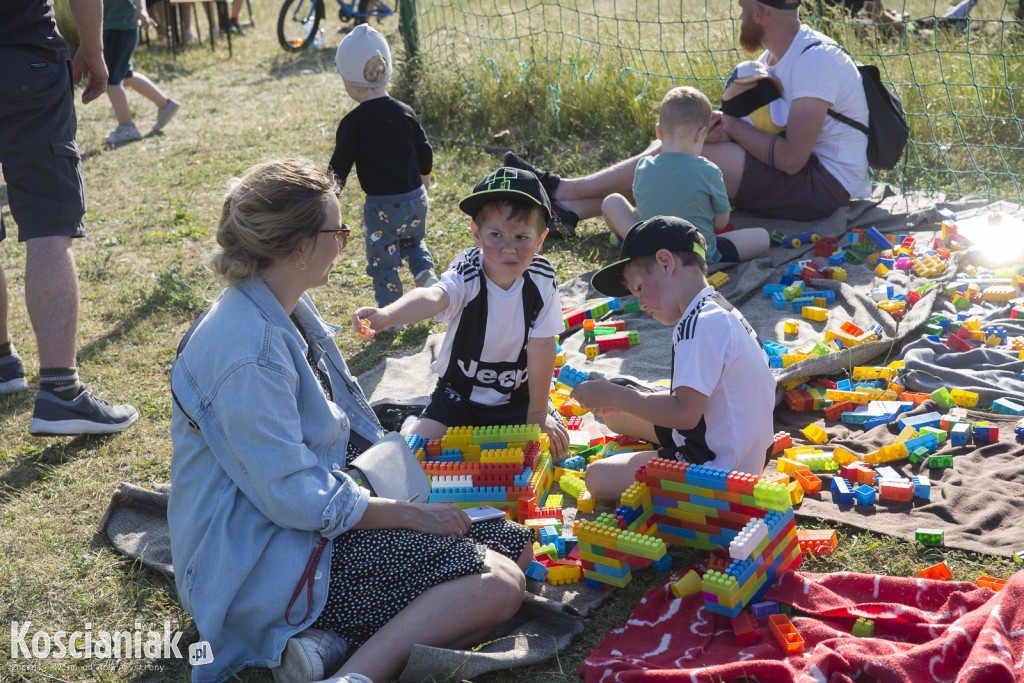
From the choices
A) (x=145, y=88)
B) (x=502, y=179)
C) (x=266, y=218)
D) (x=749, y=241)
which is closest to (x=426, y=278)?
(x=502, y=179)

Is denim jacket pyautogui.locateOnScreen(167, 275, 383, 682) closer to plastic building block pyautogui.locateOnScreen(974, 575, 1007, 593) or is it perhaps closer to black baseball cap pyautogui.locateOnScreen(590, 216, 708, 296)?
black baseball cap pyautogui.locateOnScreen(590, 216, 708, 296)

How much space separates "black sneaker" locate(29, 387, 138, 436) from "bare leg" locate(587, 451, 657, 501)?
2.44m

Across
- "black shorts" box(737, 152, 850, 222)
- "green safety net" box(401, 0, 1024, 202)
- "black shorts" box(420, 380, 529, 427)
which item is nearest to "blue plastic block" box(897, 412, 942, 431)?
"black shorts" box(420, 380, 529, 427)

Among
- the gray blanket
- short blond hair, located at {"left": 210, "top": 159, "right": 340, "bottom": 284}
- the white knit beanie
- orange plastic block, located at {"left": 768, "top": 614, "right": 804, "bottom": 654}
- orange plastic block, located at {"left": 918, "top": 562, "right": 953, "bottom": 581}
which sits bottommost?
the gray blanket

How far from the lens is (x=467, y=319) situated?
388 cm

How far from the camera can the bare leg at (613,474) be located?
3.55m

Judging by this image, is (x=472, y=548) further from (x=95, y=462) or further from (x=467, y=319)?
(x=95, y=462)

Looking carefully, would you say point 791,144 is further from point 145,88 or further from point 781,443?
point 145,88

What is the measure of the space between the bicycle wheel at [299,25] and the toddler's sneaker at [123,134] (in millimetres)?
4747

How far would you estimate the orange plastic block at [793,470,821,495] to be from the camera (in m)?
3.54

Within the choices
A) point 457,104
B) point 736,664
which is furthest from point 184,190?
point 736,664

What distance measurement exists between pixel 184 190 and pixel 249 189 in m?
5.96

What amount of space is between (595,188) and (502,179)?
2.92 metres

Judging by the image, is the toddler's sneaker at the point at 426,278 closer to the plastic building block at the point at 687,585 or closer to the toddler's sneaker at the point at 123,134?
the plastic building block at the point at 687,585
